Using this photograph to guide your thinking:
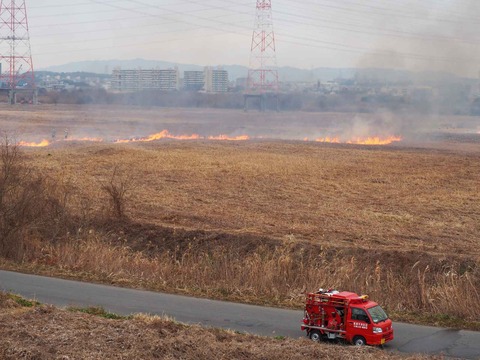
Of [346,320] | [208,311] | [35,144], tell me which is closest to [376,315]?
[346,320]

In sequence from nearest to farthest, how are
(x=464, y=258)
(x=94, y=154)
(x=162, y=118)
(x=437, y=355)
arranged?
(x=437, y=355), (x=464, y=258), (x=94, y=154), (x=162, y=118)

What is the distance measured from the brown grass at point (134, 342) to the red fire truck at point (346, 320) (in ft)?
4.00

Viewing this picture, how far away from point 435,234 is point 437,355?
52.6ft

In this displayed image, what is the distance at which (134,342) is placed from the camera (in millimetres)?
13883

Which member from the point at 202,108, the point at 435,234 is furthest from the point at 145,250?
the point at 202,108

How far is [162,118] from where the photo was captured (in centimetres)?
10012

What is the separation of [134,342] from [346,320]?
502cm

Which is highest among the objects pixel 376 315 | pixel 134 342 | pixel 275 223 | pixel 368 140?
pixel 368 140

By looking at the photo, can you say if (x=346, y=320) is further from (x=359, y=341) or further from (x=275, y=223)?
(x=275, y=223)

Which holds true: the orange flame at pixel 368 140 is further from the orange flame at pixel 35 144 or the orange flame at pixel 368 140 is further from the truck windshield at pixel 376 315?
the truck windshield at pixel 376 315

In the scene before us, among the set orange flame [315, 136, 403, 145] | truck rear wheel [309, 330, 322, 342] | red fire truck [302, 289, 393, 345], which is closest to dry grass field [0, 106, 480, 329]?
red fire truck [302, 289, 393, 345]

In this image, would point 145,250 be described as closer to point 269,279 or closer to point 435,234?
point 269,279

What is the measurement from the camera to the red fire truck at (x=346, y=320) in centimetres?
1590

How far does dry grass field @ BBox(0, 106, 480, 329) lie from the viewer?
72.6 ft
